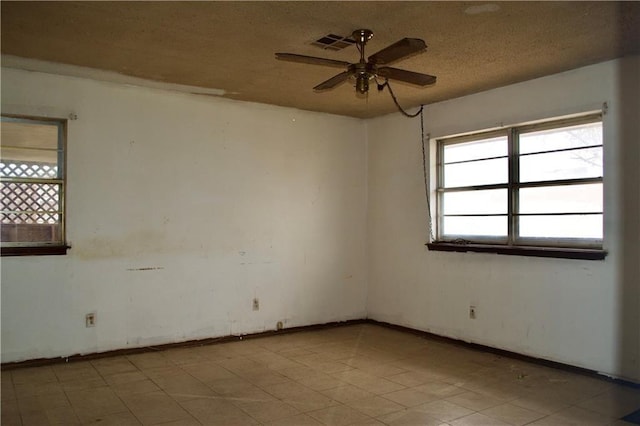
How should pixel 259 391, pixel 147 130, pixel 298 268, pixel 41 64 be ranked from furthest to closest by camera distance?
pixel 298 268 → pixel 147 130 → pixel 41 64 → pixel 259 391

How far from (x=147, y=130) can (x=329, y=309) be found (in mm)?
2813

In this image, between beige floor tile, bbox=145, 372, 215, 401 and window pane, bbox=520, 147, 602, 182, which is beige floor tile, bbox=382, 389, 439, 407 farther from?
window pane, bbox=520, 147, 602, 182

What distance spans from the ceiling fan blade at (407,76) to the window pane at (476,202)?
73.9 inches

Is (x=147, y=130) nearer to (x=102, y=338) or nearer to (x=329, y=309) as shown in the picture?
(x=102, y=338)

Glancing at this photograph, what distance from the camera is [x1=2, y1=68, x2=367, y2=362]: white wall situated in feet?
13.6

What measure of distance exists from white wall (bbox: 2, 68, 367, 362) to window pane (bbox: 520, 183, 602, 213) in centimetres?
215

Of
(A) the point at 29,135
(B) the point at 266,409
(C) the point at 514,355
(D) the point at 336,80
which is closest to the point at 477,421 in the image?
(B) the point at 266,409

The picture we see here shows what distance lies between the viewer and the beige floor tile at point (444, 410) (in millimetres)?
3049

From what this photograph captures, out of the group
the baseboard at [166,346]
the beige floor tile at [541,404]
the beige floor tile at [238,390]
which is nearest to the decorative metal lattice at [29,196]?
the baseboard at [166,346]

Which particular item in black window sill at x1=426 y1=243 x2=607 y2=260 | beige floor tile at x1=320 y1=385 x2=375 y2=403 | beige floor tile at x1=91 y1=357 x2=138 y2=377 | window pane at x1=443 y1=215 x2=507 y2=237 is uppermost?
window pane at x1=443 y1=215 x2=507 y2=237

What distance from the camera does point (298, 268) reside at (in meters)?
5.46

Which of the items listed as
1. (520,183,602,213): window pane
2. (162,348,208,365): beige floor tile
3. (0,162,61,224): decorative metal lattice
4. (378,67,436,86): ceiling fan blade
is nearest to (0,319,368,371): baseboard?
(162,348,208,365): beige floor tile

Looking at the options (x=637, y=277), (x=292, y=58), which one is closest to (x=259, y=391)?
(x=292, y=58)

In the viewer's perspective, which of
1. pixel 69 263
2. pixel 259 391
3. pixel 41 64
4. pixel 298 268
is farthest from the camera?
pixel 298 268
